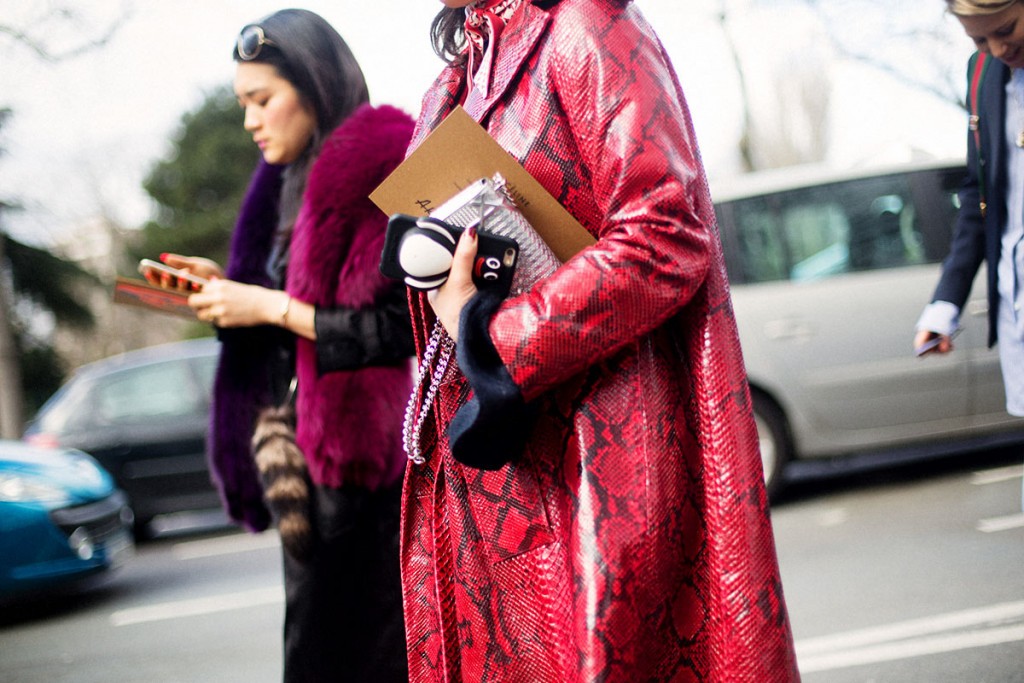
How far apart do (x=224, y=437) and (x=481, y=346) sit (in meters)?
1.21

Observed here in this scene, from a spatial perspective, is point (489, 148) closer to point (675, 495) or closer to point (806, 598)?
point (675, 495)

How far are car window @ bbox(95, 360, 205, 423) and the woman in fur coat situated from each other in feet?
19.5

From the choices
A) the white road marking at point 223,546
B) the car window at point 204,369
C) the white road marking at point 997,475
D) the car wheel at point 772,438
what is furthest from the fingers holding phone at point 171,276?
the car window at point 204,369

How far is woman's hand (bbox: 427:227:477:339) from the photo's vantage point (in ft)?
3.92

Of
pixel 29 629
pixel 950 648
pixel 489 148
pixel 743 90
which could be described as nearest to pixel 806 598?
pixel 950 648

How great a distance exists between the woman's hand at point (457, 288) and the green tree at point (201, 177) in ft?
72.3

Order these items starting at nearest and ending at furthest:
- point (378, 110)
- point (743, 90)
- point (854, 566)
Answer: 1. point (378, 110)
2. point (854, 566)
3. point (743, 90)

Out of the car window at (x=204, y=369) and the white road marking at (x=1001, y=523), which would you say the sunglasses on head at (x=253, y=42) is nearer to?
the white road marking at (x=1001, y=523)

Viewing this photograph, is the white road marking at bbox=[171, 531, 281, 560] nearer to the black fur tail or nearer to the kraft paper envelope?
the black fur tail

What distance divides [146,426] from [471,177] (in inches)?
277

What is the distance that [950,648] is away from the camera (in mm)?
3102

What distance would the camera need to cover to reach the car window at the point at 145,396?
25.1 ft

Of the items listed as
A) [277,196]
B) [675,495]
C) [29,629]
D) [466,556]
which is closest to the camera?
[675,495]

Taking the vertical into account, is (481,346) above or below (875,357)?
above
